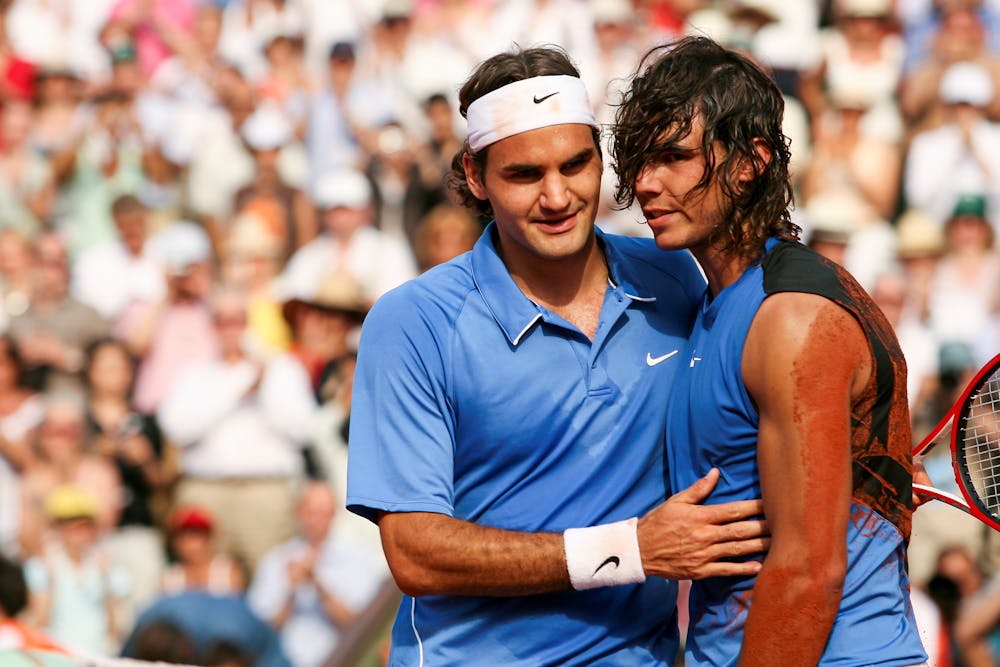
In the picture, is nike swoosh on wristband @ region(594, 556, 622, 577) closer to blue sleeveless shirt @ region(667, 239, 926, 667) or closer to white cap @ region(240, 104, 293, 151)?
blue sleeveless shirt @ region(667, 239, 926, 667)

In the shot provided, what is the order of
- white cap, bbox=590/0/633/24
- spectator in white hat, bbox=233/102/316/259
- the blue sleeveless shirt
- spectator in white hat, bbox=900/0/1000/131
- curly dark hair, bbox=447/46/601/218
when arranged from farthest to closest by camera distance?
white cap, bbox=590/0/633/24 → spectator in white hat, bbox=233/102/316/259 → spectator in white hat, bbox=900/0/1000/131 → curly dark hair, bbox=447/46/601/218 → the blue sleeveless shirt

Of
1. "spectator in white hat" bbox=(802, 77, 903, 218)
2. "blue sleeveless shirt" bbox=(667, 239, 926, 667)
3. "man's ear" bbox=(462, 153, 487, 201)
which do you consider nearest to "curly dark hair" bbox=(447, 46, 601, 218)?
"man's ear" bbox=(462, 153, 487, 201)

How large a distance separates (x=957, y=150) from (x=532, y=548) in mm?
5657

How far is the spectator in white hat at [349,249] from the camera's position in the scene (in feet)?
28.2

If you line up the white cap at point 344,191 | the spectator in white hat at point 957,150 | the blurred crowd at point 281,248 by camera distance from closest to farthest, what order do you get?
the blurred crowd at point 281,248 < the spectator in white hat at point 957,150 < the white cap at point 344,191

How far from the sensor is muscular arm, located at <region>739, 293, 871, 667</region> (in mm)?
2898

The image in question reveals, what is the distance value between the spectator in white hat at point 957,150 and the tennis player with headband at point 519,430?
4983mm

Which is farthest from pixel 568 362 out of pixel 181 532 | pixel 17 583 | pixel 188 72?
pixel 188 72

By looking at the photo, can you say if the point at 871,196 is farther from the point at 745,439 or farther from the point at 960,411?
the point at 745,439

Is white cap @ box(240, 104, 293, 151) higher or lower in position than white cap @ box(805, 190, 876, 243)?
higher

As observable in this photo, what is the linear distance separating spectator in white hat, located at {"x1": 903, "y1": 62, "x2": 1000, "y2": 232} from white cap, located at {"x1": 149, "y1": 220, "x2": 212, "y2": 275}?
4.21 meters

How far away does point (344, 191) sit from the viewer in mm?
8906

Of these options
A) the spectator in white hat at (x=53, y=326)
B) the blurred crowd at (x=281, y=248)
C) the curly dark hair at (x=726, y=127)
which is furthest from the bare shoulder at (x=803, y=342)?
the spectator in white hat at (x=53, y=326)

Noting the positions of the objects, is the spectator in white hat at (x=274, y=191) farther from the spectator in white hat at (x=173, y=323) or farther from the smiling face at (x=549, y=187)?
the smiling face at (x=549, y=187)
